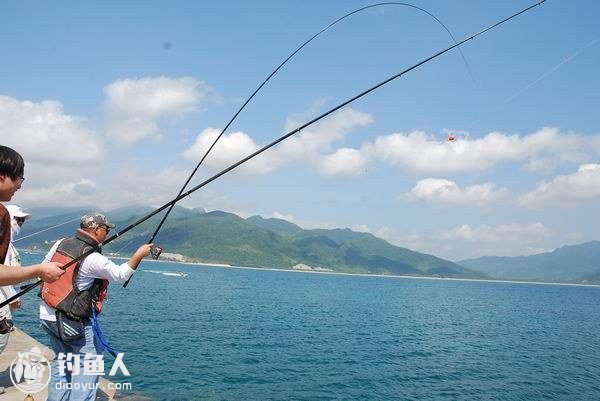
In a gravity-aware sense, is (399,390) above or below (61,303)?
below

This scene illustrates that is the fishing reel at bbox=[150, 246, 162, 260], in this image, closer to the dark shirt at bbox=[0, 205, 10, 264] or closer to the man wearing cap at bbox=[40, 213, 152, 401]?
Answer: the man wearing cap at bbox=[40, 213, 152, 401]

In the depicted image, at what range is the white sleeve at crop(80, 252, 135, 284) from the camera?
5531 mm

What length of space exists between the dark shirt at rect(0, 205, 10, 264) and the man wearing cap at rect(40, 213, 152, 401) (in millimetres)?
1859

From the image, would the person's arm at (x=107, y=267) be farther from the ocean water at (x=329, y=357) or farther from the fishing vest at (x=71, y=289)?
the ocean water at (x=329, y=357)

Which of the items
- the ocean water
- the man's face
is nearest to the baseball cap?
the man's face

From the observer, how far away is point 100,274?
5.66m

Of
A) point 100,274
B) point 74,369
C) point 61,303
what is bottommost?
point 74,369

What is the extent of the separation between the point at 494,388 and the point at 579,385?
754 cm

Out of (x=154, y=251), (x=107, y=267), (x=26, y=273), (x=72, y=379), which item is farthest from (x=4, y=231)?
(x=72, y=379)

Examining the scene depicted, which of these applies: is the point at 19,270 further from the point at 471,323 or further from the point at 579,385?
the point at 471,323

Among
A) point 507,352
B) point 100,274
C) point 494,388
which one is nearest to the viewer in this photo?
point 100,274

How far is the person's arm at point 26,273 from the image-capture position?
3226mm

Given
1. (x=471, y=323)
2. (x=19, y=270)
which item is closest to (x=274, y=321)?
(x=471, y=323)

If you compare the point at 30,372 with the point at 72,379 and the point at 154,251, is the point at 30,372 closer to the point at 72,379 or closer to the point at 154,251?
the point at 72,379
